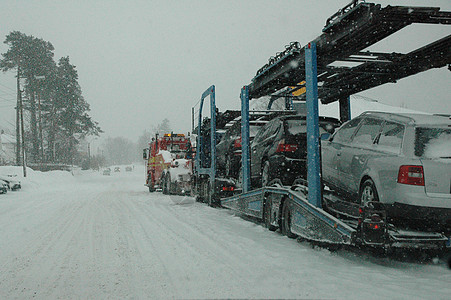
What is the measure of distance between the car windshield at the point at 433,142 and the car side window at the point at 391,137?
24 cm

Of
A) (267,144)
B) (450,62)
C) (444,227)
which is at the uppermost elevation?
(450,62)

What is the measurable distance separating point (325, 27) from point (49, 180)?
32.1 meters

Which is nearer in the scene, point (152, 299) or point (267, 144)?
point (152, 299)

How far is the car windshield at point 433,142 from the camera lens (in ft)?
16.8

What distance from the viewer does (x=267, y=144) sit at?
9266 millimetres

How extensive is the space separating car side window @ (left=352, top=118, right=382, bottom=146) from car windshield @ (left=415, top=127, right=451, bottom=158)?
76cm

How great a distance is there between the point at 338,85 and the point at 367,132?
120 inches

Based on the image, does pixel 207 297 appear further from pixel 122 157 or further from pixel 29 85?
pixel 122 157

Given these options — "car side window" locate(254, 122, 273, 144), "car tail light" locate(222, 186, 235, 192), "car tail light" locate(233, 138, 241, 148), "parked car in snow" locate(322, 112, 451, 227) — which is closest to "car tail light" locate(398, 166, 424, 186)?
"parked car in snow" locate(322, 112, 451, 227)

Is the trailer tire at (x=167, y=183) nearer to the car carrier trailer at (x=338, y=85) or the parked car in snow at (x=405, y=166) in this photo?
the car carrier trailer at (x=338, y=85)

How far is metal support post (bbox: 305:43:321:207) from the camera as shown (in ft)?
21.0

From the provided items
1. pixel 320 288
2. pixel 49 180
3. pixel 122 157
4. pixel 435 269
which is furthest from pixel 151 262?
pixel 122 157

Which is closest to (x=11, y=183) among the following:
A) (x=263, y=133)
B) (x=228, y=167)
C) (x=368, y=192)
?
(x=228, y=167)

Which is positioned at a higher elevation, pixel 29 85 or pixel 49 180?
pixel 29 85
